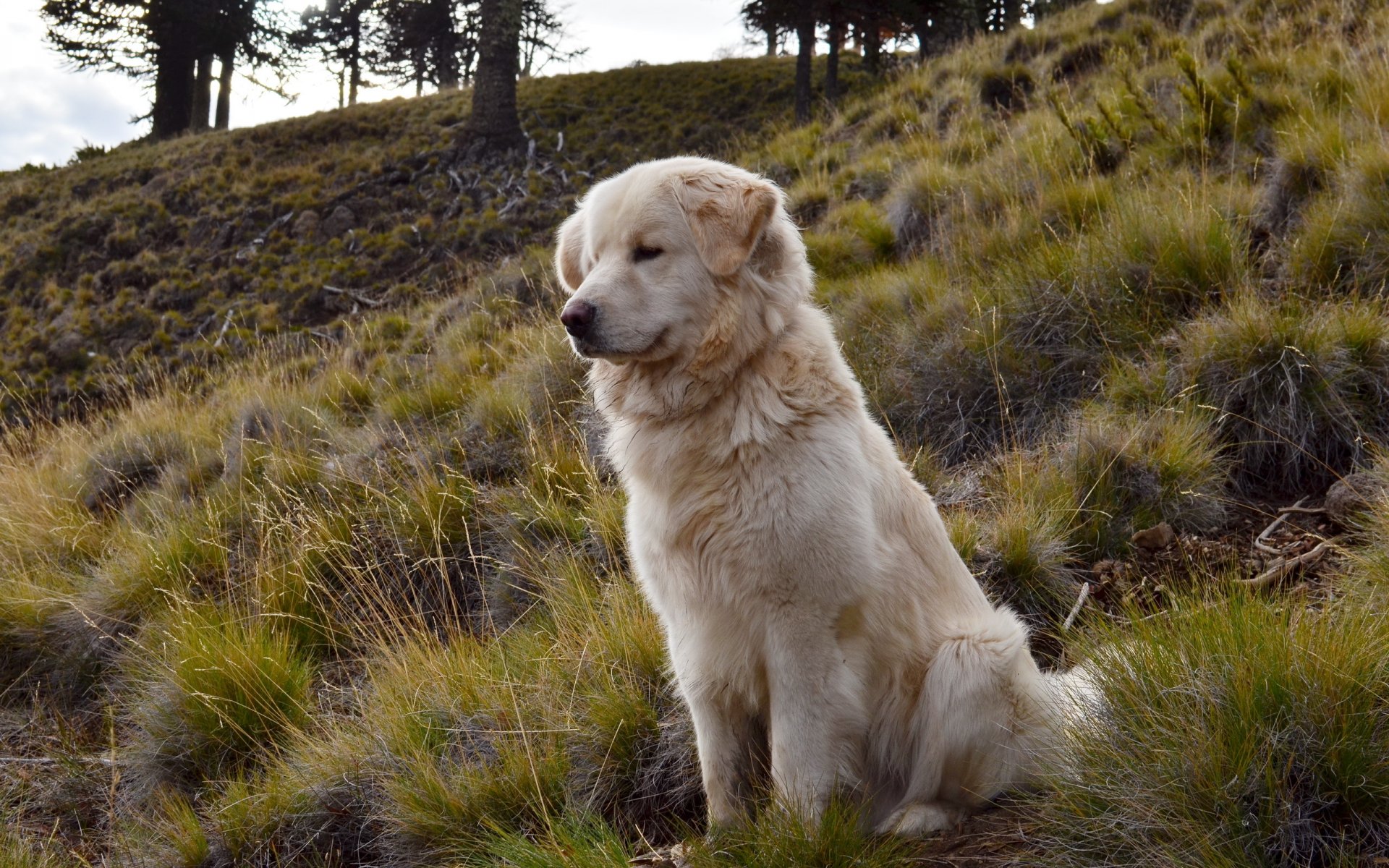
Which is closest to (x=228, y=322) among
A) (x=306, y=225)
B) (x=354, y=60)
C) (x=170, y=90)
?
(x=306, y=225)

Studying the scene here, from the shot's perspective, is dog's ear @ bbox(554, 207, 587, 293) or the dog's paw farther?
dog's ear @ bbox(554, 207, 587, 293)

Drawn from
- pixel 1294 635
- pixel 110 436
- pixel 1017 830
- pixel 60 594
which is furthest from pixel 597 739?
pixel 110 436

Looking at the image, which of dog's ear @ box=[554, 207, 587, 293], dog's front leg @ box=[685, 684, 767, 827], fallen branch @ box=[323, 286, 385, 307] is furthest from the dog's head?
fallen branch @ box=[323, 286, 385, 307]

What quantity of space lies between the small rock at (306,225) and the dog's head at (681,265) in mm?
14184

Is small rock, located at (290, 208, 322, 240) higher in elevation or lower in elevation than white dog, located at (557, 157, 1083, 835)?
higher

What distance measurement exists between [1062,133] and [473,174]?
11.7 meters

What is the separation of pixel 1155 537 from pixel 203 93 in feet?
88.0

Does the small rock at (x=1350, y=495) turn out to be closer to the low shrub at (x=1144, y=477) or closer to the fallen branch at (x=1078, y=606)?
the low shrub at (x=1144, y=477)

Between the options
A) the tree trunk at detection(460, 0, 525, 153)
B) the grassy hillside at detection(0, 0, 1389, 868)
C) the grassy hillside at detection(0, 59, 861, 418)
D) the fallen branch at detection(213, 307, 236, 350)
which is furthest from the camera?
the tree trunk at detection(460, 0, 525, 153)

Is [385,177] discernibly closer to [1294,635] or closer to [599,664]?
[599,664]

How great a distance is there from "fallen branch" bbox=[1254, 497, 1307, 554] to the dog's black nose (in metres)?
2.50

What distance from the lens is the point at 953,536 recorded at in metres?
3.42

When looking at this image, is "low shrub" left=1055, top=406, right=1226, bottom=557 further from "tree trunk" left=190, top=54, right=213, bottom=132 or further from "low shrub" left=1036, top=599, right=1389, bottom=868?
"tree trunk" left=190, top=54, right=213, bottom=132

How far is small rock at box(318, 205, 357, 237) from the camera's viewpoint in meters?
15.1
